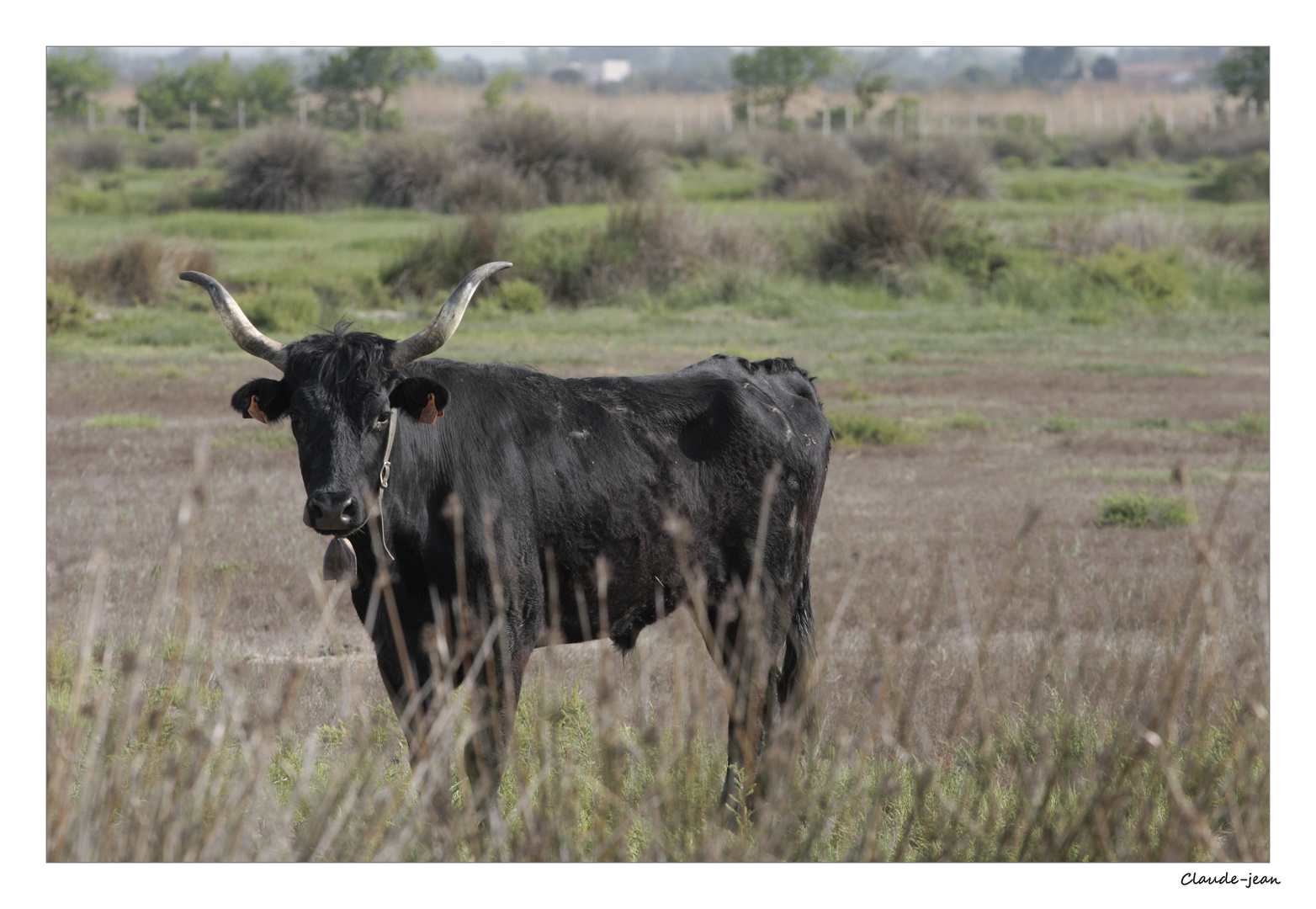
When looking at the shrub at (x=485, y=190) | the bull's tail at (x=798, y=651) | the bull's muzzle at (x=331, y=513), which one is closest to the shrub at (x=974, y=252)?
the shrub at (x=485, y=190)

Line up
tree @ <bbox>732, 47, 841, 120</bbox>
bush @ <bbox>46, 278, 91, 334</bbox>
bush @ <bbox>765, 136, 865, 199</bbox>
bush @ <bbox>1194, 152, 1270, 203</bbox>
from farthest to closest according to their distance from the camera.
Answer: bush @ <bbox>1194, 152, 1270, 203</bbox>
bush @ <bbox>765, 136, 865, 199</bbox>
tree @ <bbox>732, 47, 841, 120</bbox>
bush @ <bbox>46, 278, 91, 334</bbox>

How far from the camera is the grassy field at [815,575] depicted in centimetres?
364

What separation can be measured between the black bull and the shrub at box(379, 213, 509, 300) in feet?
56.8

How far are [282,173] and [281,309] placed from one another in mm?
11381

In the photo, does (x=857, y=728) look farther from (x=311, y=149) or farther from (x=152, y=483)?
(x=311, y=149)

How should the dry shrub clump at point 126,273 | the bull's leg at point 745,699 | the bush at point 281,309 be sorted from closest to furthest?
the bull's leg at point 745,699 < the bush at point 281,309 < the dry shrub clump at point 126,273

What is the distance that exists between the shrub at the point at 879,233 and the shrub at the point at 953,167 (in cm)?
788

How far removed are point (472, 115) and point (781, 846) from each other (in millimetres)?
28849

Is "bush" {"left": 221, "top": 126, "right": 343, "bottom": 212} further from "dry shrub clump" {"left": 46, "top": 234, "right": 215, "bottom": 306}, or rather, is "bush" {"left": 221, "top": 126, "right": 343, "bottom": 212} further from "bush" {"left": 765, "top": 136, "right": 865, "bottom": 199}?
"bush" {"left": 765, "top": 136, "right": 865, "bottom": 199}

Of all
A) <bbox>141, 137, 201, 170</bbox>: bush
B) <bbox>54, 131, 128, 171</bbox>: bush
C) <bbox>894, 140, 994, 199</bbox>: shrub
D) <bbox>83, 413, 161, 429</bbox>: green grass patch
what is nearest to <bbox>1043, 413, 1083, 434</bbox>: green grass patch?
<bbox>83, 413, 161, 429</bbox>: green grass patch

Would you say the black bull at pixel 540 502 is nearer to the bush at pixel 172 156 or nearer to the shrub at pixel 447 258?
the shrub at pixel 447 258

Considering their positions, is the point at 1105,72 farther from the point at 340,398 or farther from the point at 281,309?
the point at 340,398

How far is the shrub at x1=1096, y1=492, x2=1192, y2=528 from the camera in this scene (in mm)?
10172

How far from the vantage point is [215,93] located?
126ft
